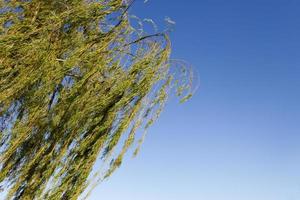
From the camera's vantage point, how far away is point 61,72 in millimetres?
7031

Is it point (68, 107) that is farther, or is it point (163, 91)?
point (163, 91)

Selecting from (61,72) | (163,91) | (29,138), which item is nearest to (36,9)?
(61,72)

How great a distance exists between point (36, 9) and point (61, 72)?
0.89 m

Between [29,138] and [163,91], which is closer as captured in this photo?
[29,138]

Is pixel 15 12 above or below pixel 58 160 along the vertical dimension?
above

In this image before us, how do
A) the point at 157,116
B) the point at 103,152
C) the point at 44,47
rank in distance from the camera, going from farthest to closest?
the point at 157,116 < the point at 103,152 < the point at 44,47

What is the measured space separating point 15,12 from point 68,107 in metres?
1.35

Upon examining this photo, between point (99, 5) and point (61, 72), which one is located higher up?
point (99, 5)

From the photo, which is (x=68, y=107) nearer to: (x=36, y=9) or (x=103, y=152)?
(x=103, y=152)

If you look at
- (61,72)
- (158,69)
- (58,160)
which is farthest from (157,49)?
(58,160)

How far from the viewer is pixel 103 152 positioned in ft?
24.3

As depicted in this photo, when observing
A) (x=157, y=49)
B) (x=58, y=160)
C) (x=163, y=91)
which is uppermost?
(x=157, y=49)

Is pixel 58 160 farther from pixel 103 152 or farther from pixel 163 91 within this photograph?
pixel 163 91

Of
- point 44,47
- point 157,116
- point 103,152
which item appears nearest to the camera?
point 44,47
